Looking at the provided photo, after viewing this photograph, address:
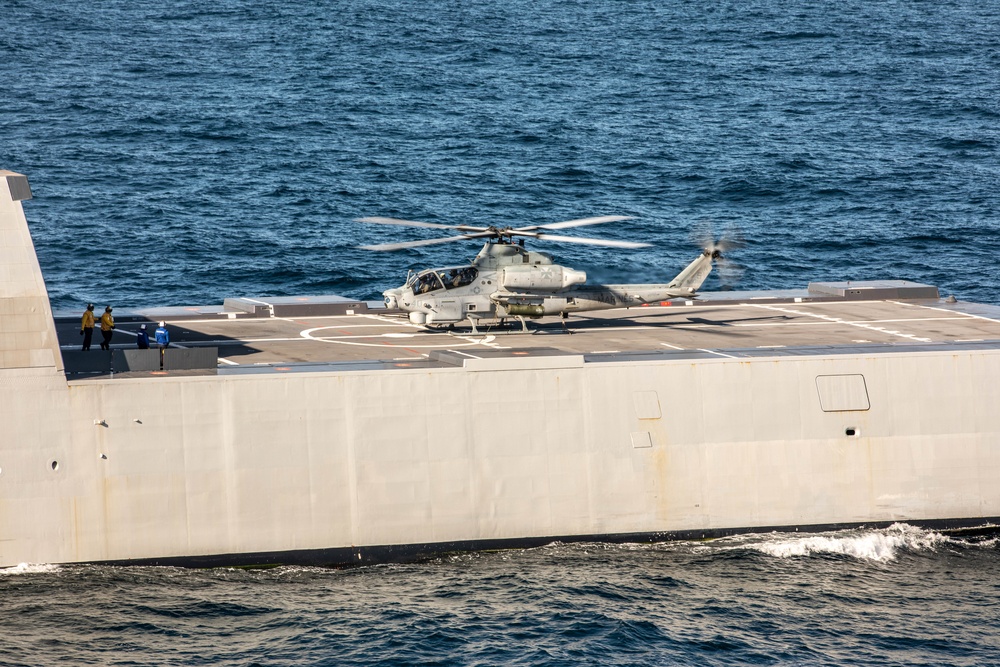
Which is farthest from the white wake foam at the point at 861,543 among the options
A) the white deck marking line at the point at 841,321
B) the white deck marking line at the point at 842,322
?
the white deck marking line at the point at 842,322

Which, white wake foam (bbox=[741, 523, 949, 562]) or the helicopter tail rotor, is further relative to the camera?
the helicopter tail rotor

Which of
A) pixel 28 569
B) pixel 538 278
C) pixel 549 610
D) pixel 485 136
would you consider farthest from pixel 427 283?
pixel 485 136

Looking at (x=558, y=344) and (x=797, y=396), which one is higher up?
(x=558, y=344)

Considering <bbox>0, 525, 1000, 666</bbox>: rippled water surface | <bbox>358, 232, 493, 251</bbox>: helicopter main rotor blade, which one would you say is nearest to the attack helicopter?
<bbox>358, 232, 493, 251</bbox>: helicopter main rotor blade

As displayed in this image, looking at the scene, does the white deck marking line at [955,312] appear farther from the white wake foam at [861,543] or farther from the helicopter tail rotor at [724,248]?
the white wake foam at [861,543]

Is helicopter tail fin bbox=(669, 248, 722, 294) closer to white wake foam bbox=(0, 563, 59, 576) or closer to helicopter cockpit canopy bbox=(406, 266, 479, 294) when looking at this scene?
helicopter cockpit canopy bbox=(406, 266, 479, 294)

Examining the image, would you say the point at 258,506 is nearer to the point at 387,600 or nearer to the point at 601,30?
the point at 387,600

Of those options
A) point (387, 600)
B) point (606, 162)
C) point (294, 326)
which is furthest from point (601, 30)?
point (387, 600)

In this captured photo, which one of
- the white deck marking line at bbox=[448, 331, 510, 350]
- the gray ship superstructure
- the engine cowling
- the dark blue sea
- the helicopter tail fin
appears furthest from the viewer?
the helicopter tail fin
